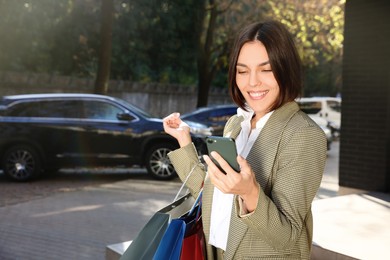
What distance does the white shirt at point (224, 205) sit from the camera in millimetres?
1923

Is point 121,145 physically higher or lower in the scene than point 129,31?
lower

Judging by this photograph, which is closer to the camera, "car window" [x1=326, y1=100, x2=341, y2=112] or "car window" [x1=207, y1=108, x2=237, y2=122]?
"car window" [x1=207, y1=108, x2=237, y2=122]

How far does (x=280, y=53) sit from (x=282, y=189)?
1.49 feet

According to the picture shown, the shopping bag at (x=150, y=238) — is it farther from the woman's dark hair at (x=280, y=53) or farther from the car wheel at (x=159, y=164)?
the car wheel at (x=159, y=164)

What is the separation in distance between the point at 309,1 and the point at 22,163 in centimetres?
1328

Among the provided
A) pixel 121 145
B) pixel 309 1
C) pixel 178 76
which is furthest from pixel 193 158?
pixel 178 76

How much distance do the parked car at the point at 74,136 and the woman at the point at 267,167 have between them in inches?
359

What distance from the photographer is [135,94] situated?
21969 millimetres

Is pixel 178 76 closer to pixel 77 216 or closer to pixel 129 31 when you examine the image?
pixel 129 31

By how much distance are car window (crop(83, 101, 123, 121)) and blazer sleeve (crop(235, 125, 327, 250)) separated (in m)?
9.64

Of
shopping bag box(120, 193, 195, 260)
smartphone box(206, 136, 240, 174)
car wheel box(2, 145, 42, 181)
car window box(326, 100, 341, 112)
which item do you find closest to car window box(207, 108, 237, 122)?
car wheel box(2, 145, 42, 181)

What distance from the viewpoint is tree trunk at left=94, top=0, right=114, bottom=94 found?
15195mm

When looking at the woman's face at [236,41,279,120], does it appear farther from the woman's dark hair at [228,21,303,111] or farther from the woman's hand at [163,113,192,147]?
the woman's hand at [163,113,192,147]

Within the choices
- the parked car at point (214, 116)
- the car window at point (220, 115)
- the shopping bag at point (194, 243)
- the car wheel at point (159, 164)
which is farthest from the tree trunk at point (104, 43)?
the shopping bag at point (194, 243)
